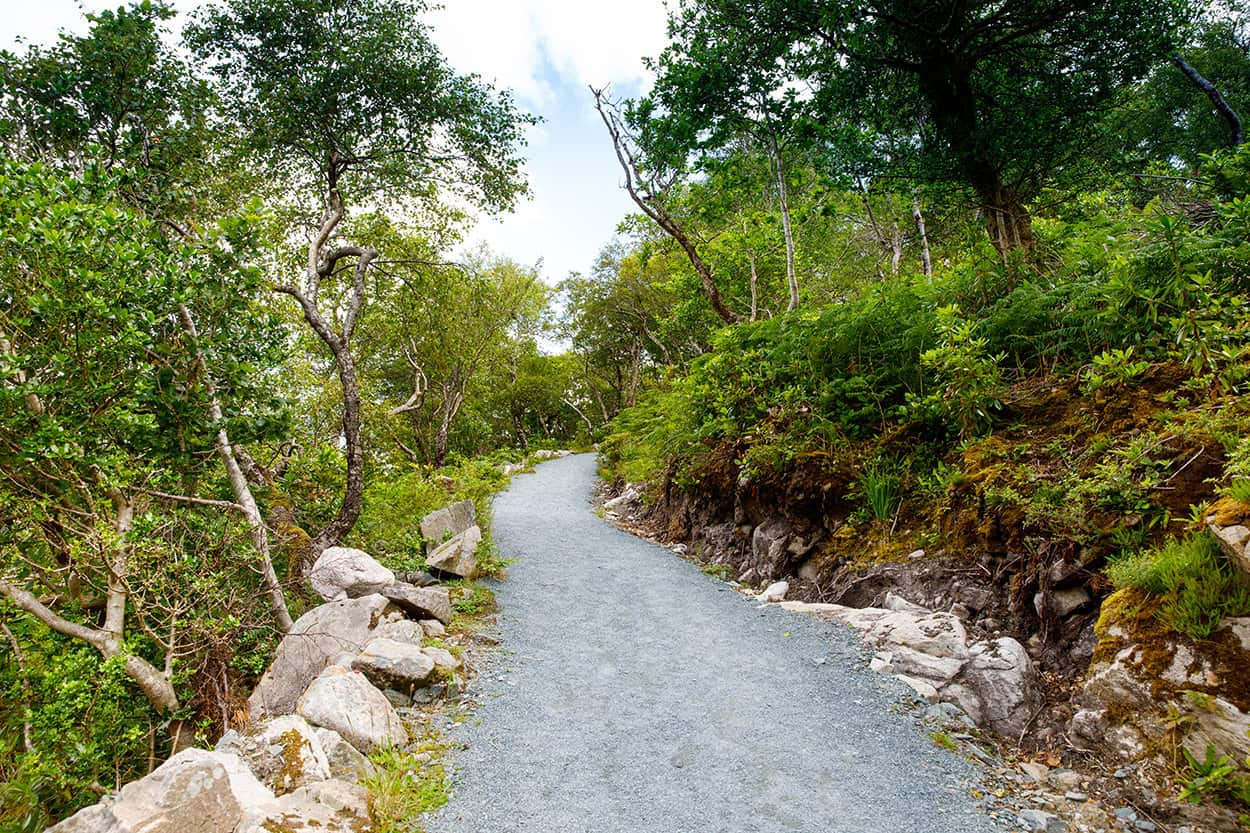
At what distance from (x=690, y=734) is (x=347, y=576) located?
4417 mm

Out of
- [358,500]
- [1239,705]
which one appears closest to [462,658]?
[358,500]

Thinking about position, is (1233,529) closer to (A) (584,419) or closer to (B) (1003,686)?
(B) (1003,686)

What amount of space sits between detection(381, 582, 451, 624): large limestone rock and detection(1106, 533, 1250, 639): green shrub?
6.12 m

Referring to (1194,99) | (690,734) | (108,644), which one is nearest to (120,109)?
(108,644)

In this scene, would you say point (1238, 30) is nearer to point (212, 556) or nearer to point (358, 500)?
point (358, 500)

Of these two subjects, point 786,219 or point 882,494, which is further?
point 786,219

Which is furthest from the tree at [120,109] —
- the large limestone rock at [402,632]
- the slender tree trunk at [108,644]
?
the large limestone rock at [402,632]

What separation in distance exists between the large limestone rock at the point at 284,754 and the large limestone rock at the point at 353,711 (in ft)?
0.78

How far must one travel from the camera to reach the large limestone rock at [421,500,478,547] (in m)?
8.59

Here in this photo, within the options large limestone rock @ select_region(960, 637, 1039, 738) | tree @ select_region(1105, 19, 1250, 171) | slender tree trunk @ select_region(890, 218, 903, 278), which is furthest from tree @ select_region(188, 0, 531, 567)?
tree @ select_region(1105, 19, 1250, 171)

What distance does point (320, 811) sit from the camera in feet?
9.53

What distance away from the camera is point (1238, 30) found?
15758 mm

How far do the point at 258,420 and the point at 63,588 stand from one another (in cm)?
240

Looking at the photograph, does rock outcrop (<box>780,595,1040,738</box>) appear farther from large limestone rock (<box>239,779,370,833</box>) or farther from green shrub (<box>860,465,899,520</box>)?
large limestone rock (<box>239,779,370,833</box>)
